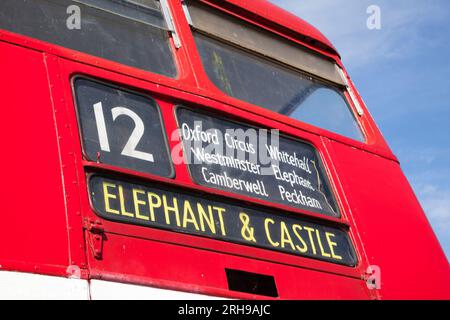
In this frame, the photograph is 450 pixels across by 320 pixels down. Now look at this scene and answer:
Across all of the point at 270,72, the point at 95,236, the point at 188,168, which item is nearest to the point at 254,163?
the point at 188,168

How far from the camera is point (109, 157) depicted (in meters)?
3.49

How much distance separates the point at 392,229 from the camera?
183 inches

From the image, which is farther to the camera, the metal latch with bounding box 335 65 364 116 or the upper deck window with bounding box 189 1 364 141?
the metal latch with bounding box 335 65 364 116

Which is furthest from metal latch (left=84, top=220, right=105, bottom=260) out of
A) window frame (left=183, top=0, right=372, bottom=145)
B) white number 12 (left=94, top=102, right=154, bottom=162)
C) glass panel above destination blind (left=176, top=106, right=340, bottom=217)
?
window frame (left=183, top=0, right=372, bottom=145)

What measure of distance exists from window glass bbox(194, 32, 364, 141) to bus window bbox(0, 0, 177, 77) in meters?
0.31

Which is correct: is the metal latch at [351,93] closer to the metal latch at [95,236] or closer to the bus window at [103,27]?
the bus window at [103,27]

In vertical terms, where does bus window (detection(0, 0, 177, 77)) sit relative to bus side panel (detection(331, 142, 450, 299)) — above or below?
above

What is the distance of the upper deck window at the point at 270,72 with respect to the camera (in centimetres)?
462

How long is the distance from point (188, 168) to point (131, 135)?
32cm

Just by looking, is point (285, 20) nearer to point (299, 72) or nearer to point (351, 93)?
point (299, 72)

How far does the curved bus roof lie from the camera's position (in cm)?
510

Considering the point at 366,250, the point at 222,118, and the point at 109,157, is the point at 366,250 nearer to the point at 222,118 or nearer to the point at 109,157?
the point at 222,118

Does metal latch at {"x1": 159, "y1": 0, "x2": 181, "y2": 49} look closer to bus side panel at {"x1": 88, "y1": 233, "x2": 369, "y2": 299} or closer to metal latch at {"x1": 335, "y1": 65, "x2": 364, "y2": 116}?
bus side panel at {"x1": 88, "y1": 233, "x2": 369, "y2": 299}

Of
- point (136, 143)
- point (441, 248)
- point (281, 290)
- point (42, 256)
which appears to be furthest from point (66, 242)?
point (441, 248)
